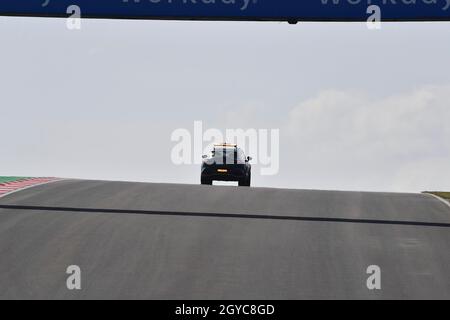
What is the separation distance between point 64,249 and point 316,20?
8611mm

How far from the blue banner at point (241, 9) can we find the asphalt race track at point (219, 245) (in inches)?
180

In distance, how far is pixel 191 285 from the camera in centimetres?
1636

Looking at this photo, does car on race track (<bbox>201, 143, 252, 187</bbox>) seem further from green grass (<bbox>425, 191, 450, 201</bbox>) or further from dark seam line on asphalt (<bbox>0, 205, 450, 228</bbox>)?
dark seam line on asphalt (<bbox>0, 205, 450, 228</bbox>)

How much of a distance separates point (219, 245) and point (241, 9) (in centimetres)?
673

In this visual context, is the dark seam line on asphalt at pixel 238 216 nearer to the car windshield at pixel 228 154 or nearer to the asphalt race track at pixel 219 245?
the asphalt race track at pixel 219 245

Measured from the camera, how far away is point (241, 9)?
24.5 m

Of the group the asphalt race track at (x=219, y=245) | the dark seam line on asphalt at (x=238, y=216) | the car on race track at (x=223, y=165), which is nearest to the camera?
the asphalt race track at (x=219, y=245)

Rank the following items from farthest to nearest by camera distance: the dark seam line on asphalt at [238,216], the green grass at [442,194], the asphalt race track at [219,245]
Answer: the green grass at [442,194], the dark seam line on asphalt at [238,216], the asphalt race track at [219,245]

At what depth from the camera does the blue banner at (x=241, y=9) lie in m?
24.0

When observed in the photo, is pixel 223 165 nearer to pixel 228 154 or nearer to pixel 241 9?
pixel 228 154

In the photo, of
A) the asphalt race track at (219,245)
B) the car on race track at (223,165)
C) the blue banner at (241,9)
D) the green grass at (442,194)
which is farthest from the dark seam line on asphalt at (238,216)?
the car on race track at (223,165)

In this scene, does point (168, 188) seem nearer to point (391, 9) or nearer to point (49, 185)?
point (49, 185)

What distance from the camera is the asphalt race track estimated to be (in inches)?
642
